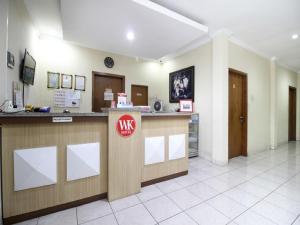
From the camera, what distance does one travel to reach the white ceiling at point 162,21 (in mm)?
2297

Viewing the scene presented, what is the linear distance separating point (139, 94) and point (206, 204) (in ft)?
12.0

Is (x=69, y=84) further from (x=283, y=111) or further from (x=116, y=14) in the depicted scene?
(x=283, y=111)

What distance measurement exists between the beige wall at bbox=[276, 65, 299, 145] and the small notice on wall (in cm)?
631

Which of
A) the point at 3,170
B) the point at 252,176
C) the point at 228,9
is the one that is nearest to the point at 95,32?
the point at 228,9

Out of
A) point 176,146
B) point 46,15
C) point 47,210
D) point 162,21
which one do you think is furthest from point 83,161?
point 46,15

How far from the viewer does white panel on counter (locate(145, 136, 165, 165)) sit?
7.38ft

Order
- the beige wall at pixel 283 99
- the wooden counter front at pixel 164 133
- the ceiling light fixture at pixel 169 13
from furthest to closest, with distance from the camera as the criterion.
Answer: the beige wall at pixel 283 99
the wooden counter front at pixel 164 133
the ceiling light fixture at pixel 169 13

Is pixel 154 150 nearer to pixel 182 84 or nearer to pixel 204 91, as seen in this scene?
pixel 204 91

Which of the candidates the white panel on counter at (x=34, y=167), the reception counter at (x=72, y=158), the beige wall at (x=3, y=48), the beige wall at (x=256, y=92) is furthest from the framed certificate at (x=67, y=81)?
the beige wall at (x=256, y=92)

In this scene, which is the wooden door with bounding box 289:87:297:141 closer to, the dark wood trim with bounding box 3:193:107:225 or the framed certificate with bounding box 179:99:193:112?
the framed certificate with bounding box 179:99:193:112

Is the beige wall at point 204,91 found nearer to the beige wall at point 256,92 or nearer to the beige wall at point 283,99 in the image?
the beige wall at point 256,92

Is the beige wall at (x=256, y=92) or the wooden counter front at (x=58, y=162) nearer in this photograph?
the wooden counter front at (x=58, y=162)

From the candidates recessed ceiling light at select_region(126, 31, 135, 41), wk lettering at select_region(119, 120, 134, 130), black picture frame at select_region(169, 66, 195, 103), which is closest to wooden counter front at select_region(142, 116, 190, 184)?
wk lettering at select_region(119, 120, 134, 130)

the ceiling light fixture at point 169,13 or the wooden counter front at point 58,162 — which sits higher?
the ceiling light fixture at point 169,13
